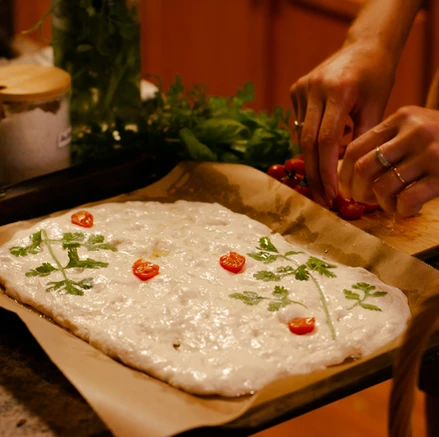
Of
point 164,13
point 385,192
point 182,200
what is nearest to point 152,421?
point 385,192

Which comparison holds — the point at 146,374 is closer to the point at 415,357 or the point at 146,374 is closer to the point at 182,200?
the point at 415,357

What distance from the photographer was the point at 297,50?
397 cm

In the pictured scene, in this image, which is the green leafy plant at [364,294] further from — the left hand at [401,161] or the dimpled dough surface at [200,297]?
the left hand at [401,161]

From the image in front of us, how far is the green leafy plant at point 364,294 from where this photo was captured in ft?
4.73

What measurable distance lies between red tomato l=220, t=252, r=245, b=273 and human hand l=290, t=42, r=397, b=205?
1.12 feet

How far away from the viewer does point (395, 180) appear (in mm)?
1597

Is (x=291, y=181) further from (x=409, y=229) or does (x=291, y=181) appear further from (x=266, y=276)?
(x=266, y=276)

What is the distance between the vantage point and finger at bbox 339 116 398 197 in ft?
5.35

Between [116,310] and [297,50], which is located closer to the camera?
[116,310]

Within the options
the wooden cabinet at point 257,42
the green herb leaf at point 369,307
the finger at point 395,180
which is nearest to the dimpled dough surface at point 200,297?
the green herb leaf at point 369,307

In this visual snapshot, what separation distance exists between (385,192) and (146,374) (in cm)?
64

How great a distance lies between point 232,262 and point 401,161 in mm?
399

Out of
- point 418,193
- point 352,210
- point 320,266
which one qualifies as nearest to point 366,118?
point 352,210

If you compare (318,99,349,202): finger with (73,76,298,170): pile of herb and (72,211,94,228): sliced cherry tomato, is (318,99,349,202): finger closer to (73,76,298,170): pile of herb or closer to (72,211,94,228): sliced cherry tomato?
(73,76,298,170): pile of herb
